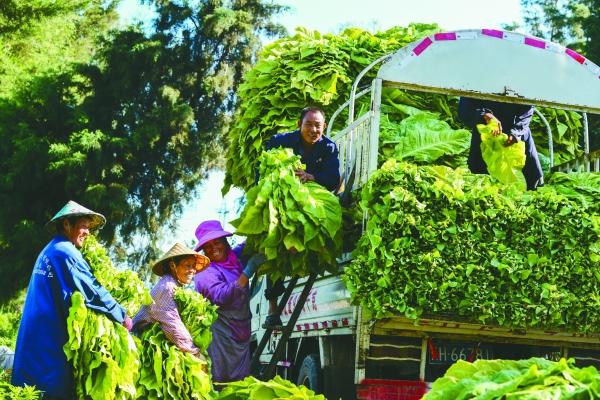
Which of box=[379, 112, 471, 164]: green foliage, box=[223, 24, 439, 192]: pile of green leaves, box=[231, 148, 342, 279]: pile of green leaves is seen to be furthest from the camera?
box=[223, 24, 439, 192]: pile of green leaves

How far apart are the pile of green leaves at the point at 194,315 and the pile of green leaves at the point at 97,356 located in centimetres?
68

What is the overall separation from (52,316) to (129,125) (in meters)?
18.8

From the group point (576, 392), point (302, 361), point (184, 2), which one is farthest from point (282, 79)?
point (184, 2)

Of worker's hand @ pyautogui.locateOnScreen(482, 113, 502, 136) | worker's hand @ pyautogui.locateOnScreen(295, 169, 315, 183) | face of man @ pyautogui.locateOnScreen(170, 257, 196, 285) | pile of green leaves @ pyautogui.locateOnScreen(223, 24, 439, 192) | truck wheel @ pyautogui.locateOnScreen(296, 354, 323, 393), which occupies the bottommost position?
truck wheel @ pyautogui.locateOnScreen(296, 354, 323, 393)

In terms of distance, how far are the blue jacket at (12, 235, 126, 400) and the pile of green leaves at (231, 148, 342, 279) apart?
1195 millimetres

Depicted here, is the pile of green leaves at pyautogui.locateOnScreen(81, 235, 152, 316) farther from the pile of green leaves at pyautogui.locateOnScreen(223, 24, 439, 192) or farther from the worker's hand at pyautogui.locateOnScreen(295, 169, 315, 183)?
the pile of green leaves at pyautogui.locateOnScreen(223, 24, 439, 192)

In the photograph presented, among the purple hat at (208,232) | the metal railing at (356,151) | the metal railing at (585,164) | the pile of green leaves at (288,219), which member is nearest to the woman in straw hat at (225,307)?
the purple hat at (208,232)

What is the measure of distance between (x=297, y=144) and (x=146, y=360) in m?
2.29

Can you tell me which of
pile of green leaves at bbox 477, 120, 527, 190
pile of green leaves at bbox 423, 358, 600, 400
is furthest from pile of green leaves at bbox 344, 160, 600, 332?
pile of green leaves at bbox 423, 358, 600, 400

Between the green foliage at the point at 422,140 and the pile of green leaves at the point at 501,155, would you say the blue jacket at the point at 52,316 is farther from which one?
the pile of green leaves at the point at 501,155

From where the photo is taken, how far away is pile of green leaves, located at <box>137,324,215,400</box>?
14.9 ft

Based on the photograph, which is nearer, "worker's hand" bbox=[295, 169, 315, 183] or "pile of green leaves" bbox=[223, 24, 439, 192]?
"worker's hand" bbox=[295, 169, 315, 183]

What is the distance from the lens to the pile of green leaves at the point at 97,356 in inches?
166

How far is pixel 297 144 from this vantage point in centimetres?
619
